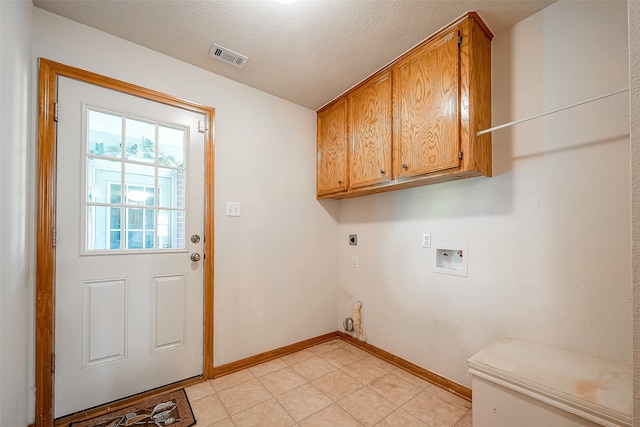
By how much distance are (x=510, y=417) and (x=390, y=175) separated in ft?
5.01

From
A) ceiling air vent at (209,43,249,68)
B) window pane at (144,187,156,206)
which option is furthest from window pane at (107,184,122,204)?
ceiling air vent at (209,43,249,68)

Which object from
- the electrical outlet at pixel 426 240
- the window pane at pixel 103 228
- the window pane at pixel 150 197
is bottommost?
the electrical outlet at pixel 426 240

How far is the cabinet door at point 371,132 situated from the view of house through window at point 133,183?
140 cm

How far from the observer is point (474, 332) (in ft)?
6.16

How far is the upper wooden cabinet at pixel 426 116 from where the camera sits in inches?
65.4

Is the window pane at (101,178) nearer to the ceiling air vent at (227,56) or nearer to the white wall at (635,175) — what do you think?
the ceiling air vent at (227,56)

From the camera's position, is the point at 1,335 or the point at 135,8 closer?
the point at 1,335

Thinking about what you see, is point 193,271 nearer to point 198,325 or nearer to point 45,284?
Result: point 198,325

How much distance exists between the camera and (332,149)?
106 inches

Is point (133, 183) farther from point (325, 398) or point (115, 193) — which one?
point (325, 398)

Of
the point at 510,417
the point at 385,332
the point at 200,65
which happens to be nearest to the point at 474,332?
the point at 510,417

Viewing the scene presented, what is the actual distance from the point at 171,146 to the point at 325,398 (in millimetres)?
2122

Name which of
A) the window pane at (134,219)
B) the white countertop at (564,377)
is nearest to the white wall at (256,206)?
the window pane at (134,219)

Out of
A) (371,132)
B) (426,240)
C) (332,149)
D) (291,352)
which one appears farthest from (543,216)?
(291,352)
